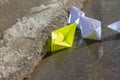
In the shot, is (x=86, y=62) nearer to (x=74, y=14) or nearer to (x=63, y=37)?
(x=63, y=37)

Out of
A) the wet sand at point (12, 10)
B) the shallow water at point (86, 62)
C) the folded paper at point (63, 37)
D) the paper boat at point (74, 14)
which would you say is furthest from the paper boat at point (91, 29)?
the wet sand at point (12, 10)

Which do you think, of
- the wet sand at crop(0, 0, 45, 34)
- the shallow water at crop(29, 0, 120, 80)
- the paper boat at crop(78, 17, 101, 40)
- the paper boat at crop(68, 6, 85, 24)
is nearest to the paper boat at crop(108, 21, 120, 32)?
the shallow water at crop(29, 0, 120, 80)

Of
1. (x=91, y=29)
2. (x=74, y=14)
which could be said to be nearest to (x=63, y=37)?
(x=91, y=29)

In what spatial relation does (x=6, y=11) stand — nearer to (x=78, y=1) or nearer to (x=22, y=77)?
(x=78, y=1)

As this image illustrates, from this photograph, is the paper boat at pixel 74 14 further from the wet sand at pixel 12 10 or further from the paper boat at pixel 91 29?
the wet sand at pixel 12 10

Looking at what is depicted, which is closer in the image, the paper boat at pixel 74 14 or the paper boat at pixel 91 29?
the paper boat at pixel 91 29

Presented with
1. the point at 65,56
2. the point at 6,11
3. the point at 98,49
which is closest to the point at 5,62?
the point at 65,56

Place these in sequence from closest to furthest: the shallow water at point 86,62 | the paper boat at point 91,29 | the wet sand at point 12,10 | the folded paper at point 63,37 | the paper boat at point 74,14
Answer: the shallow water at point 86,62 < the folded paper at point 63,37 < the paper boat at point 91,29 < the paper boat at point 74,14 < the wet sand at point 12,10

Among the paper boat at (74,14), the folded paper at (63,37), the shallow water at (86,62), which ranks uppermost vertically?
the paper boat at (74,14)
